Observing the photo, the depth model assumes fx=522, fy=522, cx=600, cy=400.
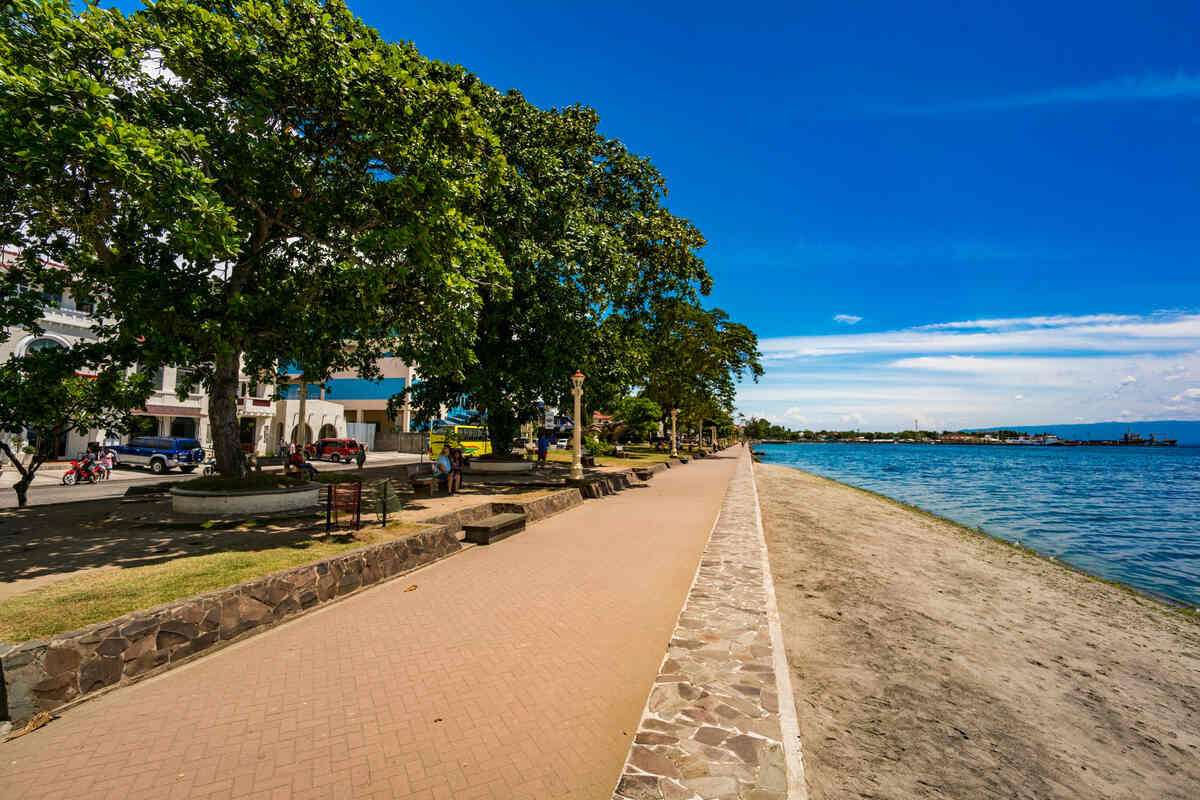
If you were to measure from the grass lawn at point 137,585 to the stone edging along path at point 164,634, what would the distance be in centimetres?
61

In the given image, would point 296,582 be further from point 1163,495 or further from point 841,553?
point 1163,495

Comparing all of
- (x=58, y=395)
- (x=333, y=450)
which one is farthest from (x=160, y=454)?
(x=58, y=395)

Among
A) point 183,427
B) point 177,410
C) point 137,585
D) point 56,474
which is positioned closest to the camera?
point 137,585

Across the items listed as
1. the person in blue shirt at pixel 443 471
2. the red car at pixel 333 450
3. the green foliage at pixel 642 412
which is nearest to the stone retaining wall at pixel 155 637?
the person in blue shirt at pixel 443 471

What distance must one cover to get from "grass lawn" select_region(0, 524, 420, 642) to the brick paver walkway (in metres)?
1.09

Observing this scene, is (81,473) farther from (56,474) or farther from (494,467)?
(494,467)

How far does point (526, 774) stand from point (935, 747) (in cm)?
342

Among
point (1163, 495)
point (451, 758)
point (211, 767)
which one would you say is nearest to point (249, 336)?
point (211, 767)

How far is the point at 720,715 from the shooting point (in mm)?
4141

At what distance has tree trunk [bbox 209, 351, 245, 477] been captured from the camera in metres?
11.6

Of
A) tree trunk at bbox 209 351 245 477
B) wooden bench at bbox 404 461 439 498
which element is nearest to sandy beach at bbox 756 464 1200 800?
wooden bench at bbox 404 461 439 498

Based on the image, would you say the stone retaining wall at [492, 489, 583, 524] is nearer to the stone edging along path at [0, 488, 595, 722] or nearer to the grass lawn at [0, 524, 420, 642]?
the grass lawn at [0, 524, 420, 642]

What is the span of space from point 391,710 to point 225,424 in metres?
10.3

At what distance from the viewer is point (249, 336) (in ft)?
36.9
